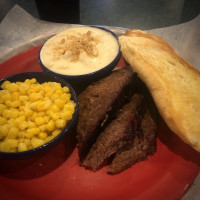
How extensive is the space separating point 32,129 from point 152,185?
1035 millimetres

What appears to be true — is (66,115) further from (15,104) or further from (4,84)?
(4,84)

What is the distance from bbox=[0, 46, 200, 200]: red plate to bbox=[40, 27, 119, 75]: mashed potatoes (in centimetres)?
81

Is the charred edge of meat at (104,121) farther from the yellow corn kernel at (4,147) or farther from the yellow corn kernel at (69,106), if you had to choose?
the yellow corn kernel at (4,147)

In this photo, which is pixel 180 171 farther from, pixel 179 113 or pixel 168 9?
pixel 168 9

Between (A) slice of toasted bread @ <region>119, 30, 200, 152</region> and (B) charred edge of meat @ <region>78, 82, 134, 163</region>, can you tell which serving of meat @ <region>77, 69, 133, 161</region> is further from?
(A) slice of toasted bread @ <region>119, 30, 200, 152</region>

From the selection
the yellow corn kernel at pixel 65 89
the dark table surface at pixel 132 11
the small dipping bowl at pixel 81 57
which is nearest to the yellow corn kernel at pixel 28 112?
the yellow corn kernel at pixel 65 89

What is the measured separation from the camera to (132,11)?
5.00 metres

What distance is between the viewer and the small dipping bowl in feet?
7.70

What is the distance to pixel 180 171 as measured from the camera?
1.86m

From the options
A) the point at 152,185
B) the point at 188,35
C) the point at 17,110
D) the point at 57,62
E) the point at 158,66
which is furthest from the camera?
the point at 188,35

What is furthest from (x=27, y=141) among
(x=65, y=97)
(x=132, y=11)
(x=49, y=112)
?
(x=132, y=11)

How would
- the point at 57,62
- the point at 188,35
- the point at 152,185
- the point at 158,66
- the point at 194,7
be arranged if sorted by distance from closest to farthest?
1. the point at 152,185
2. the point at 158,66
3. the point at 57,62
4. the point at 188,35
5. the point at 194,7

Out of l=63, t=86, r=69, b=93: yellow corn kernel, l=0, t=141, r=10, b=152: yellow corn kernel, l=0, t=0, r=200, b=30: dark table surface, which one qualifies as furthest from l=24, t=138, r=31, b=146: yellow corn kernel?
l=0, t=0, r=200, b=30: dark table surface

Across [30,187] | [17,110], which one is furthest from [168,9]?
[30,187]
